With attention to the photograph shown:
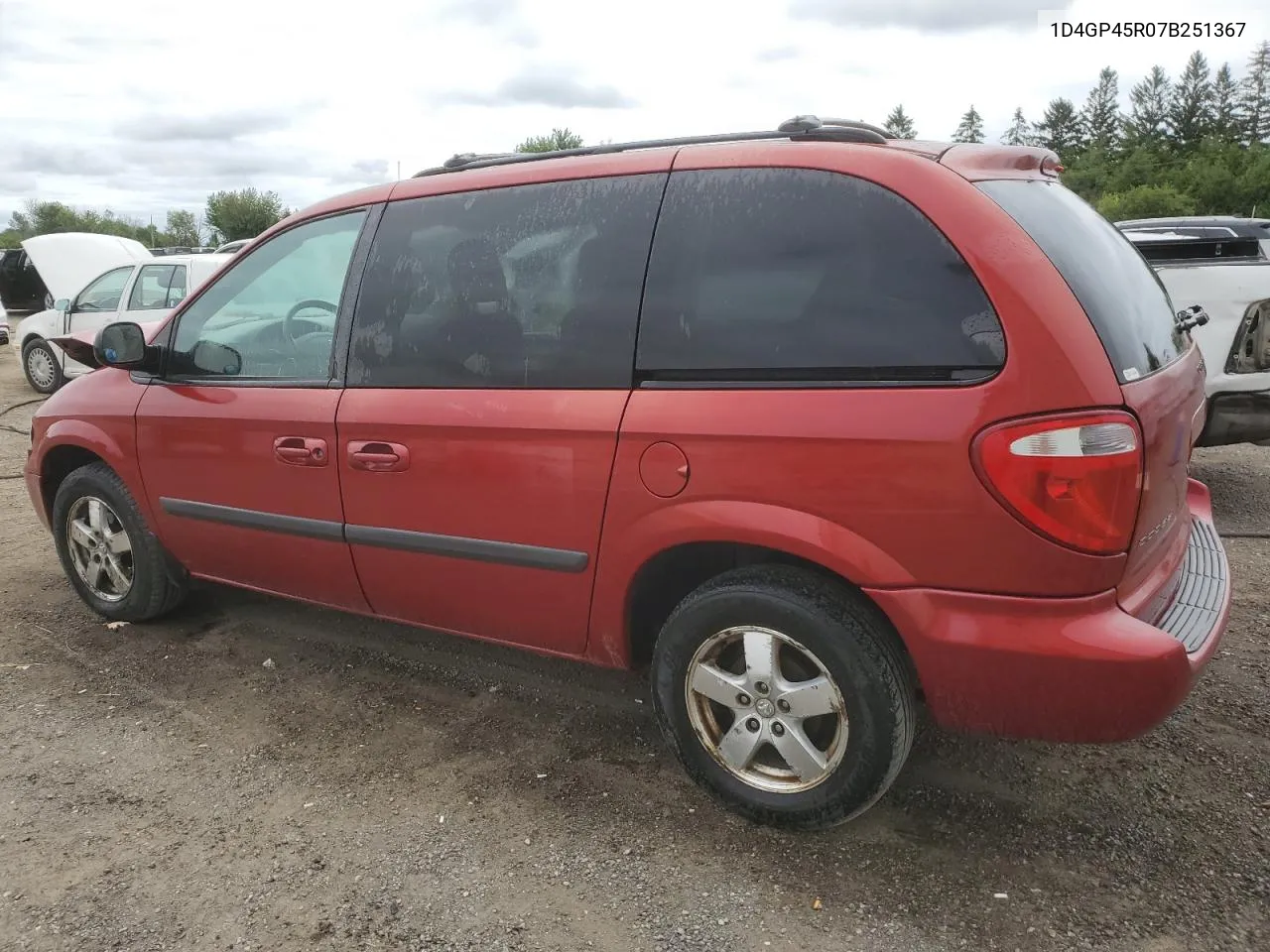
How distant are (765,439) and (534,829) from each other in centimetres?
124

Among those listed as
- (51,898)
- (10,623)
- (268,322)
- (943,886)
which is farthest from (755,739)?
(10,623)

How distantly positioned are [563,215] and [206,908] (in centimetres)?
204

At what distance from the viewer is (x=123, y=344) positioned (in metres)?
3.59

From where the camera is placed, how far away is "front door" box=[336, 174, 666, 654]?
8.64ft

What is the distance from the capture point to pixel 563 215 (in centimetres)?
277

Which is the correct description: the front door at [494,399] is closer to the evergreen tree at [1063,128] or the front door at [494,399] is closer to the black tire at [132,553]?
the black tire at [132,553]

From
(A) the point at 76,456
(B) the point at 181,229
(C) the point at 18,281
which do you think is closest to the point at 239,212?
(B) the point at 181,229

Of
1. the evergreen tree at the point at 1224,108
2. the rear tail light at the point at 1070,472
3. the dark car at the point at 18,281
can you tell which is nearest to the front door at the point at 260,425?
the rear tail light at the point at 1070,472

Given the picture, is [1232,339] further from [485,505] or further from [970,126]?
[970,126]

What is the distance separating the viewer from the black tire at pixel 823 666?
232 cm

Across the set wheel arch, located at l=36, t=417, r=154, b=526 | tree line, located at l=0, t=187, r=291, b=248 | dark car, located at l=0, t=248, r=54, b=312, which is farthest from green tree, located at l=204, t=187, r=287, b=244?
wheel arch, located at l=36, t=417, r=154, b=526

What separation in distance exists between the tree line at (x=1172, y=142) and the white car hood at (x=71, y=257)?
2846 inches

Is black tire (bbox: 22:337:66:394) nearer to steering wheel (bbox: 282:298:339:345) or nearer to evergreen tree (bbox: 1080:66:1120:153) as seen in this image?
steering wheel (bbox: 282:298:339:345)

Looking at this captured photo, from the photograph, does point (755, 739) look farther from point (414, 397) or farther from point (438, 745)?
point (414, 397)
